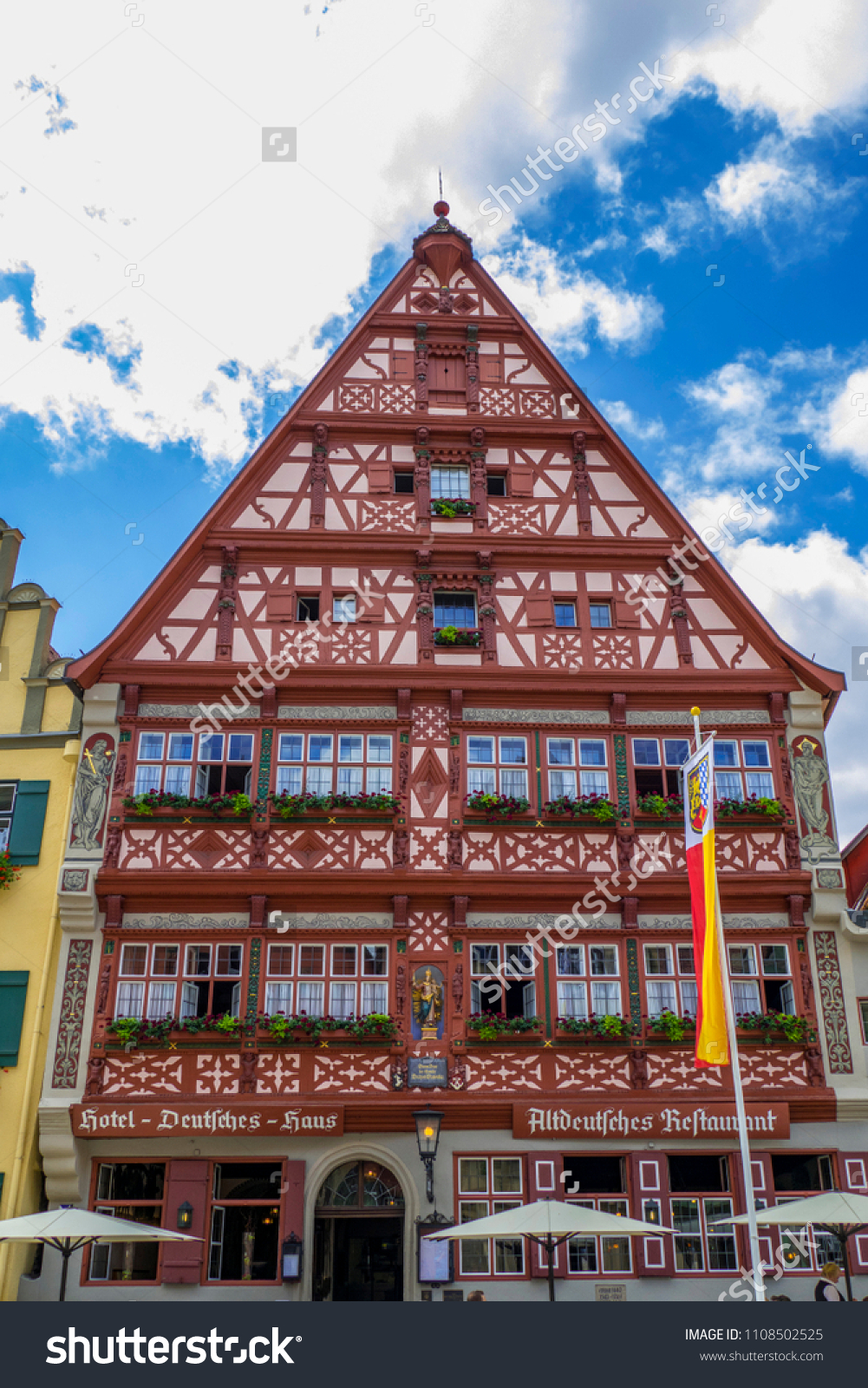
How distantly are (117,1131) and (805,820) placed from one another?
41.7 ft

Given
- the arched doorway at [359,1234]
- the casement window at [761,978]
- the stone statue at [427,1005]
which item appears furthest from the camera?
the casement window at [761,978]

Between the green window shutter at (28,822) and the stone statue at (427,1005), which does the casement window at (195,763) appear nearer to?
the green window shutter at (28,822)

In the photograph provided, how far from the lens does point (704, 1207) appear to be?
61.6ft

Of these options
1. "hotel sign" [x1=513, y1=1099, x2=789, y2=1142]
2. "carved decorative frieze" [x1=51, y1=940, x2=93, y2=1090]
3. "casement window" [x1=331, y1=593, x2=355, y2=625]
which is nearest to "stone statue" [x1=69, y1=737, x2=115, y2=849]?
"carved decorative frieze" [x1=51, y1=940, x2=93, y2=1090]

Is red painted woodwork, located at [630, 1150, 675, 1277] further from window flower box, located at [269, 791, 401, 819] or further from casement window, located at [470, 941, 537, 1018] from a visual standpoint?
window flower box, located at [269, 791, 401, 819]

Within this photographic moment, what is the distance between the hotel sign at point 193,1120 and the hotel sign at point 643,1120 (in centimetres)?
338

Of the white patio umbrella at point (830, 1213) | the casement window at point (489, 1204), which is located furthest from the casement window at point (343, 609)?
the white patio umbrella at point (830, 1213)

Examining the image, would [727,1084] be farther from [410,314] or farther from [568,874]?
[410,314]

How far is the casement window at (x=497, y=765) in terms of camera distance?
2073cm

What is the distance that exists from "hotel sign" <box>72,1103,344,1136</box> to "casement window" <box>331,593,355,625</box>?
8.67 meters

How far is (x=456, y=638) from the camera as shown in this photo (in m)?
21.6
